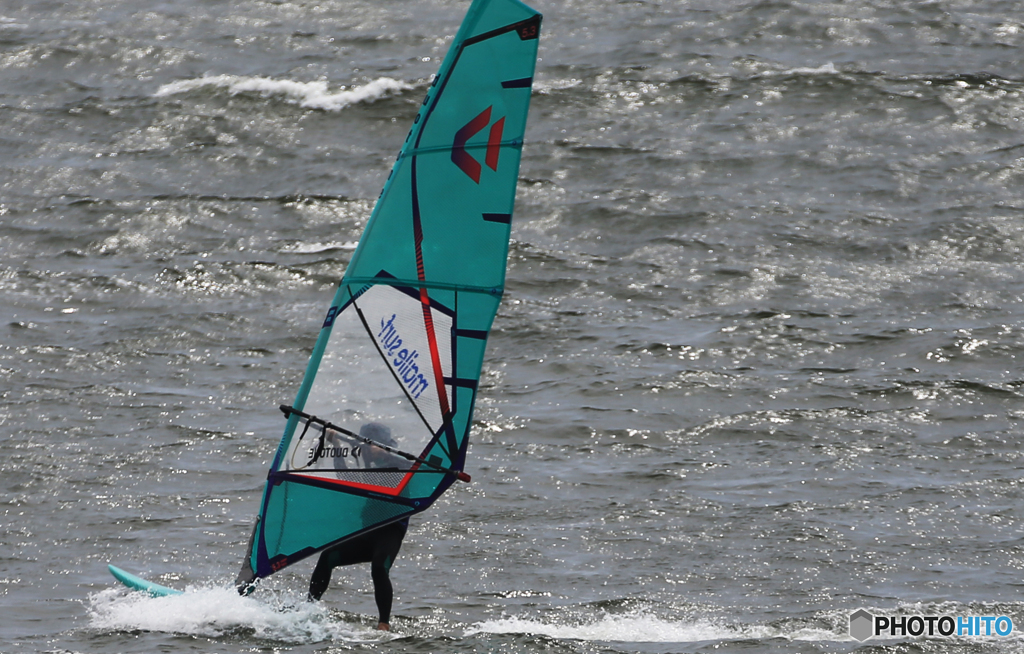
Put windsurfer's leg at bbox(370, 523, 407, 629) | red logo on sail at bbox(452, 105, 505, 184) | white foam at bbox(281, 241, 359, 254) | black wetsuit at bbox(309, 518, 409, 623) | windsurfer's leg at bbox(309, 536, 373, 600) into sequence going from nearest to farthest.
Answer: red logo on sail at bbox(452, 105, 505, 184), windsurfer's leg at bbox(370, 523, 407, 629), black wetsuit at bbox(309, 518, 409, 623), windsurfer's leg at bbox(309, 536, 373, 600), white foam at bbox(281, 241, 359, 254)

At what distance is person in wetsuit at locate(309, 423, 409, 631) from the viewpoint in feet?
25.9

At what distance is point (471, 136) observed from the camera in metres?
7.80

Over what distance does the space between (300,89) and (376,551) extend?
14245mm

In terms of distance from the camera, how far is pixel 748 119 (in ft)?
64.9

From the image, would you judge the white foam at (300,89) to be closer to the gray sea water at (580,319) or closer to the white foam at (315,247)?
the gray sea water at (580,319)

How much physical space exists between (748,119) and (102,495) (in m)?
12.2

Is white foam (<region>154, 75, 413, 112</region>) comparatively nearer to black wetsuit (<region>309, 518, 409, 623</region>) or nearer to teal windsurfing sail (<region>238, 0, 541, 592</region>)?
teal windsurfing sail (<region>238, 0, 541, 592</region>)

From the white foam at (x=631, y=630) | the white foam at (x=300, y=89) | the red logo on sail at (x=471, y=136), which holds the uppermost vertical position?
the red logo on sail at (x=471, y=136)

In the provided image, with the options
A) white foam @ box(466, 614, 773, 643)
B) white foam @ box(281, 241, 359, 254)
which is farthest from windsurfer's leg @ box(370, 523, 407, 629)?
white foam @ box(281, 241, 359, 254)

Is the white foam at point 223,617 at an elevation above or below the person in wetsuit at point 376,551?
below

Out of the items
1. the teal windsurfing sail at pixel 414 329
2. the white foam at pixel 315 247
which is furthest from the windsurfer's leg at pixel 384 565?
the white foam at pixel 315 247

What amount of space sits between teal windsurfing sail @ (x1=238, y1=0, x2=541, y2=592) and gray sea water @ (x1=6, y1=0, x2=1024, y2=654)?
29.8 inches

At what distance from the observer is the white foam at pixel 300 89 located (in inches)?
818

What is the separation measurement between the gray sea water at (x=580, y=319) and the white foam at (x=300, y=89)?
102 millimetres
